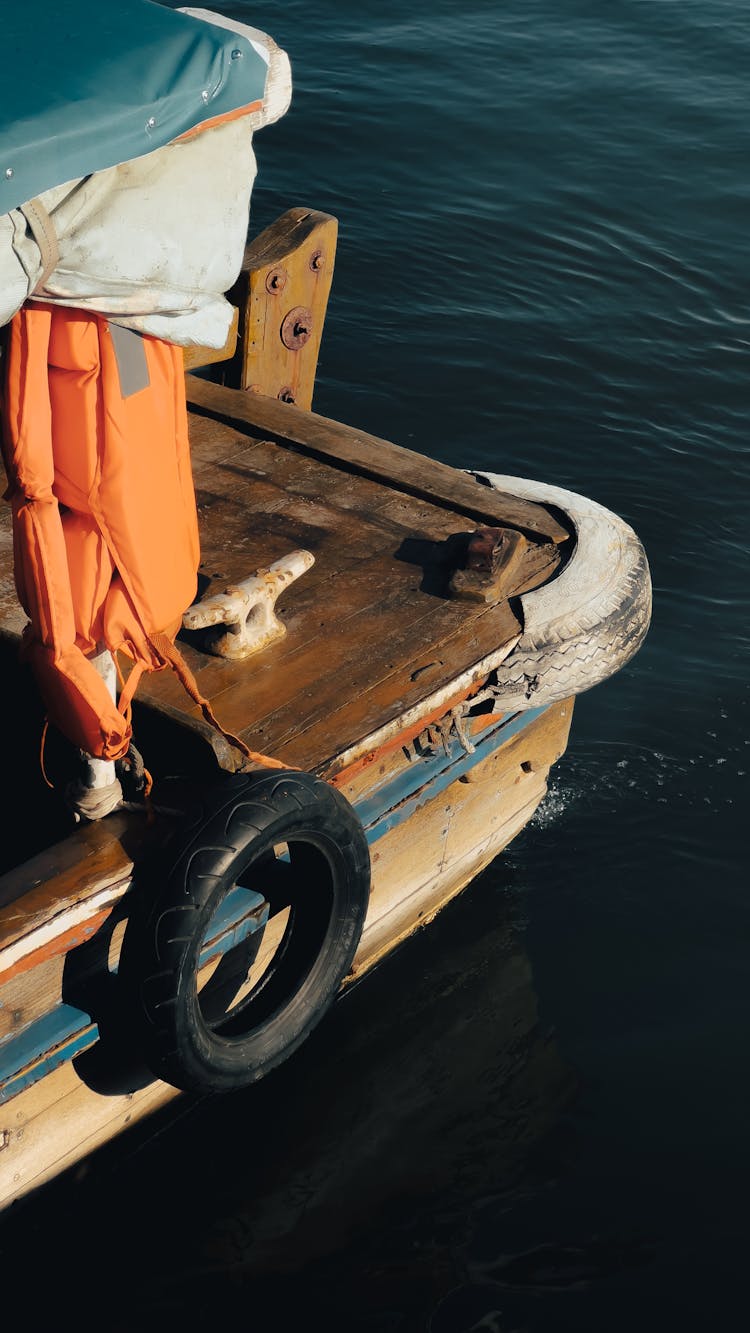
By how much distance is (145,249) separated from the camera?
3248mm

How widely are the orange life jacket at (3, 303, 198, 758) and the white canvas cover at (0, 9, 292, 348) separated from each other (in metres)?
0.10

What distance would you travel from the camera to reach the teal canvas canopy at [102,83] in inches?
118

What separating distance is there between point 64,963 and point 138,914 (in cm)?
25

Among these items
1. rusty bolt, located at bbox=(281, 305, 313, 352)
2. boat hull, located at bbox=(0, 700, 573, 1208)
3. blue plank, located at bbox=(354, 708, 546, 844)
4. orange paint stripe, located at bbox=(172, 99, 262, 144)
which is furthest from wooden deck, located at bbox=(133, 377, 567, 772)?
orange paint stripe, located at bbox=(172, 99, 262, 144)

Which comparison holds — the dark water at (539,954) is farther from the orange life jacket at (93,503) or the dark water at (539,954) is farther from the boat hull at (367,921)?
the orange life jacket at (93,503)

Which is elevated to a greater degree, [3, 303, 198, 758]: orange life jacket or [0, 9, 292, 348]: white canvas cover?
[0, 9, 292, 348]: white canvas cover

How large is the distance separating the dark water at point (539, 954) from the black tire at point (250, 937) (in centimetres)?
95

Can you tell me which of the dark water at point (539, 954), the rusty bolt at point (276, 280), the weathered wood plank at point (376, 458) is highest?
the rusty bolt at point (276, 280)

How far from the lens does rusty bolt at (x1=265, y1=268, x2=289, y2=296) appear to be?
20.9ft

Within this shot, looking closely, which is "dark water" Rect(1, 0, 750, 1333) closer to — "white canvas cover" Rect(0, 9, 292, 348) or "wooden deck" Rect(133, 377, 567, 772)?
"wooden deck" Rect(133, 377, 567, 772)

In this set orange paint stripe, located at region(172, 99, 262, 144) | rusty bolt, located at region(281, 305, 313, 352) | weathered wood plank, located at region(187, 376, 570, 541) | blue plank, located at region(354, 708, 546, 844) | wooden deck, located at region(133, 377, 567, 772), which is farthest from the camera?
rusty bolt, located at region(281, 305, 313, 352)

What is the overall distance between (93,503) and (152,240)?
0.66 m

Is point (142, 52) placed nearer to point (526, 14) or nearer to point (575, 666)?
point (575, 666)

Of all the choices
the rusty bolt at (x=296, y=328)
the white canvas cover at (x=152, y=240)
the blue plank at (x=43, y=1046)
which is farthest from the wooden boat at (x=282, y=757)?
the white canvas cover at (x=152, y=240)
